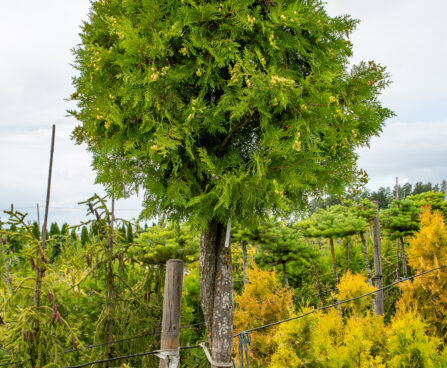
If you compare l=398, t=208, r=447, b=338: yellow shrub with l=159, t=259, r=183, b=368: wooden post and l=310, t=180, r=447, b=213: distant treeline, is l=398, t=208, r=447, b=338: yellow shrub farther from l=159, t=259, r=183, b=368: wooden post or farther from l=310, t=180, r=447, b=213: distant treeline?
l=310, t=180, r=447, b=213: distant treeline

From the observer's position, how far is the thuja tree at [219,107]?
9.71ft

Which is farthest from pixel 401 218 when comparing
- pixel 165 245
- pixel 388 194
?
pixel 388 194

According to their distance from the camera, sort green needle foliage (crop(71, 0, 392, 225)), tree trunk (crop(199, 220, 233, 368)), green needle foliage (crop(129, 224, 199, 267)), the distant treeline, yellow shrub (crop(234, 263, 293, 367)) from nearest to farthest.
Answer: green needle foliage (crop(71, 0, 392, 225))
tree trunk (crop(199, 220, 233, 368))
yellow shrub (crop(234, 263, 293, 367))
green needle foliage (crop(129, 224, 199, 267))
the distant treeline

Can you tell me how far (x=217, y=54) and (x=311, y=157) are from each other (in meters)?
1.16

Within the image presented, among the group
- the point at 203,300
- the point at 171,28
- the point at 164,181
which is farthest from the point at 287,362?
the point at 171,28

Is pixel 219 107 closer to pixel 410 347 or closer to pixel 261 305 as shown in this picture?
pixel 410 347

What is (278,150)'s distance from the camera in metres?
2.86

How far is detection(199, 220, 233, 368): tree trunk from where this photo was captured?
371 cm

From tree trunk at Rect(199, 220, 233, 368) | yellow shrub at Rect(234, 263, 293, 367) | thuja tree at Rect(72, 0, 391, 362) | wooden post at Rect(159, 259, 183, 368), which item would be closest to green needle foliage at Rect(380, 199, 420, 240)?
yellow shrub at Rect(234, 263, 293, 367)

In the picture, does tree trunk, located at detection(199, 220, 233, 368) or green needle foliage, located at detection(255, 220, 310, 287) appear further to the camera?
green needle foliage, located at detection(255, 220, 310, 287)

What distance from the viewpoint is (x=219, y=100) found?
10.5 feet

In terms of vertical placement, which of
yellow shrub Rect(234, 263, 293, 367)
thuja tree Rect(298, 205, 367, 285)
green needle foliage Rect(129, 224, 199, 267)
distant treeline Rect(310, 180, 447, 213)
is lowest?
yellow shrub Rect(234, 263, 293, 367)

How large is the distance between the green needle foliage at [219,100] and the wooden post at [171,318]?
0.52 m

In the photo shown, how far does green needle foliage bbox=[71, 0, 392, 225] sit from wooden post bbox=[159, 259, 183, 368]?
0.52 meters
